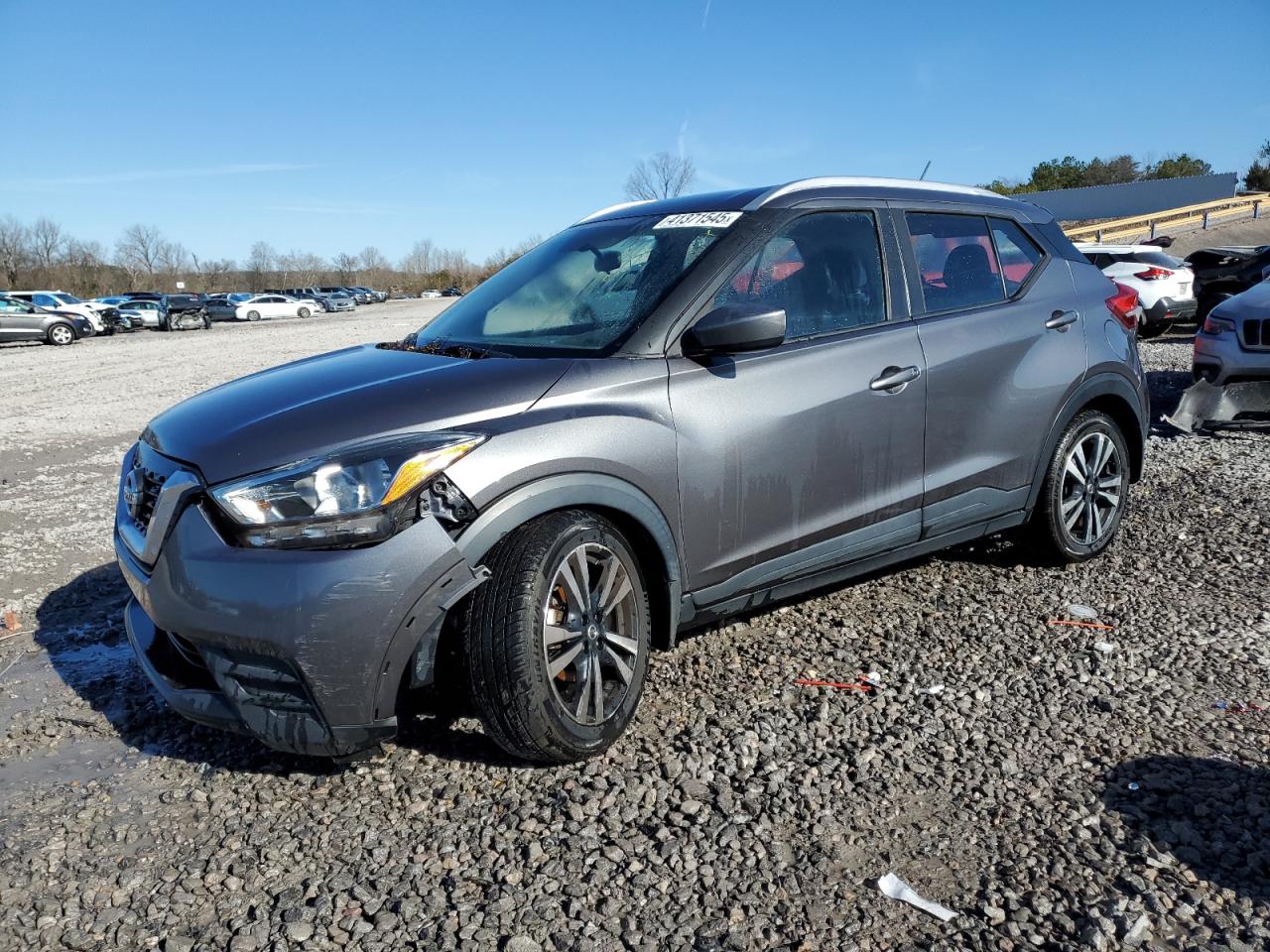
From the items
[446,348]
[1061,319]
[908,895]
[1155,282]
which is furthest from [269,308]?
[908,895]

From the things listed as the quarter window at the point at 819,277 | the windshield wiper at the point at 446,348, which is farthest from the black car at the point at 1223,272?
the windshield wiper at the point at 446,348

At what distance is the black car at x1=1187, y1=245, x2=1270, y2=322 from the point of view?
14.2m

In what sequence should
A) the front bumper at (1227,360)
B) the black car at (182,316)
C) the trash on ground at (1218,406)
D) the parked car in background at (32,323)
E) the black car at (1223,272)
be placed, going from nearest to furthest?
the front bumper at (1227,360) → the trash on ground at (1218,406) → the black car at (1223,272) → the parked car in background at (32,323) → the black car at (182,316)

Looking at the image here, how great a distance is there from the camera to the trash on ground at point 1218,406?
316 inches

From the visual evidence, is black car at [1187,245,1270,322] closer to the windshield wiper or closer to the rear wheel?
the windshield wiper

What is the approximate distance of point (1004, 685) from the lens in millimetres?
3582

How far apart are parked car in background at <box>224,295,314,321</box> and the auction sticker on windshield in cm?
5332

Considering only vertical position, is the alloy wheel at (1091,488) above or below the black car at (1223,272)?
below

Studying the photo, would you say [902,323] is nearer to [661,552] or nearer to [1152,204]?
[661,552]

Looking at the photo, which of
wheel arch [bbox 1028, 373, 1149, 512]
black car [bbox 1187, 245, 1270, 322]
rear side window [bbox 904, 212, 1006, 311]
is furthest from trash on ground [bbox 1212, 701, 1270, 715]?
black car [bbox 1187, 245, 1270, 322]

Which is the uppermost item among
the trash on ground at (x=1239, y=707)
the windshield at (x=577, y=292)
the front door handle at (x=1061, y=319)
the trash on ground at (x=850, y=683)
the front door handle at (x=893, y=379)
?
the windshield at (x=577, y=292)

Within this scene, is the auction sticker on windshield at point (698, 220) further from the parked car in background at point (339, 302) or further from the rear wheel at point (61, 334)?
the parked car in background at point (339, 302)

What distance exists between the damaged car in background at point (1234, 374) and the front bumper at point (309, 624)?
24.2 ft

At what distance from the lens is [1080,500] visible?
15.6 feet
